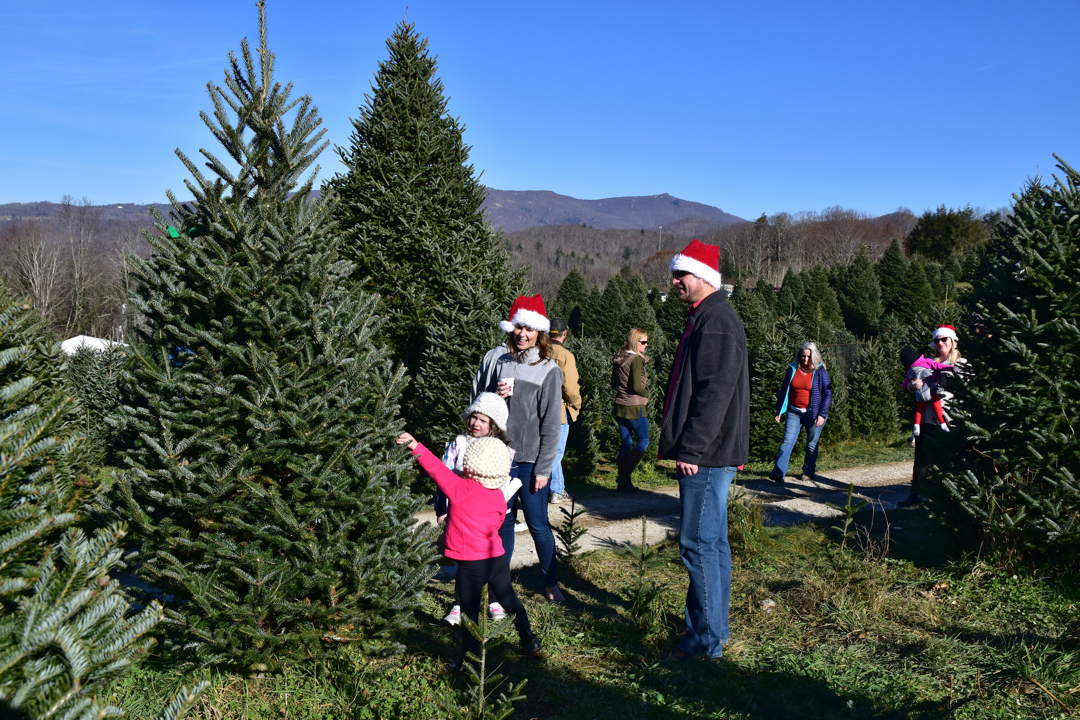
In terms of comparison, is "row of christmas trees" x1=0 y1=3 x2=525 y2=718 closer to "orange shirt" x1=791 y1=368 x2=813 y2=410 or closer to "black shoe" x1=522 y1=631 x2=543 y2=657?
"black shoe" x1=522 y1=631 x2=543 y2=657

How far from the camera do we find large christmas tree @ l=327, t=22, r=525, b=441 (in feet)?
22.3

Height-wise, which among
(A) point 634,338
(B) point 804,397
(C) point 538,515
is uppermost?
(A) point 634,338

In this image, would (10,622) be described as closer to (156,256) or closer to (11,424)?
(11,424)

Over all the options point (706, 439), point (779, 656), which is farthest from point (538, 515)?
→ point (779, 656)

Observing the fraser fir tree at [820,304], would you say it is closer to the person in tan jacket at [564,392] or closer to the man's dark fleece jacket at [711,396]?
the person in tan jacket at [564,392]

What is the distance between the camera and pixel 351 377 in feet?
10.4

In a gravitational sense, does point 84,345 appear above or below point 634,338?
below

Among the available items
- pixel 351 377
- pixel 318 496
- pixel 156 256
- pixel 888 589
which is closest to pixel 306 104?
pixel 156 256

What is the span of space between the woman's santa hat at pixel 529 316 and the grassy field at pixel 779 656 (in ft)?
5.24

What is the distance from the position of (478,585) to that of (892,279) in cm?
2991

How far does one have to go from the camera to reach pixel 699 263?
3.52 m

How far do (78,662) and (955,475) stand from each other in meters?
4.61

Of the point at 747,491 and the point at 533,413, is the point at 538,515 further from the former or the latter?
the point at 747,491

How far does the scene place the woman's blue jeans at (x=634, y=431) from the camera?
8.04 meters
